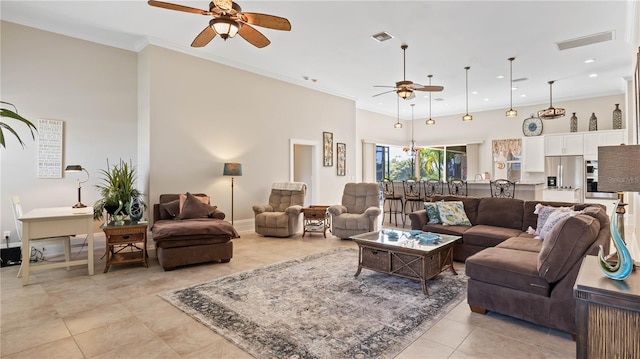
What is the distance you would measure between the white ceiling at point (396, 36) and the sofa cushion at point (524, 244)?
2.68 m

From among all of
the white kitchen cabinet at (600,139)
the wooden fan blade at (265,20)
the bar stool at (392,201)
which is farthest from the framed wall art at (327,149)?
the white kitchen cabinet at (600,139)

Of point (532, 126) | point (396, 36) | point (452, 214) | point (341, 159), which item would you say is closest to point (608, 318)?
point (452, 214)

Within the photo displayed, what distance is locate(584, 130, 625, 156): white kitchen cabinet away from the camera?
7.82 metres

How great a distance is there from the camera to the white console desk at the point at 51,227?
140 inches

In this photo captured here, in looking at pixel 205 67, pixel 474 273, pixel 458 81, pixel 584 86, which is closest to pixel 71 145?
pixel 205 67

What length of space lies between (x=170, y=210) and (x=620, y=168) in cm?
507

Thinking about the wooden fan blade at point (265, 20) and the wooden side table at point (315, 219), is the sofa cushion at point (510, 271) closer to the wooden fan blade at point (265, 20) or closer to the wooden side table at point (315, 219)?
the wooden fan blade at point (265, 20)

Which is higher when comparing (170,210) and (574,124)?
(574,124)

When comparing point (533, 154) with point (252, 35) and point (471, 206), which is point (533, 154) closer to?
point (471, 206)

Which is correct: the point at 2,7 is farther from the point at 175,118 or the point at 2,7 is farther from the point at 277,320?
the point at 277,320

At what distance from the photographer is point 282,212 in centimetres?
645

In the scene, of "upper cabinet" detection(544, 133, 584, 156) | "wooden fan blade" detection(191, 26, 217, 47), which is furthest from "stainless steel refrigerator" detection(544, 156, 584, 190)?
"wooden fan blade" detection(191, 26, 217, 47)

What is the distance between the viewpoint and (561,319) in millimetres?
2404

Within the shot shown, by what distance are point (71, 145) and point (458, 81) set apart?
7.63 m
